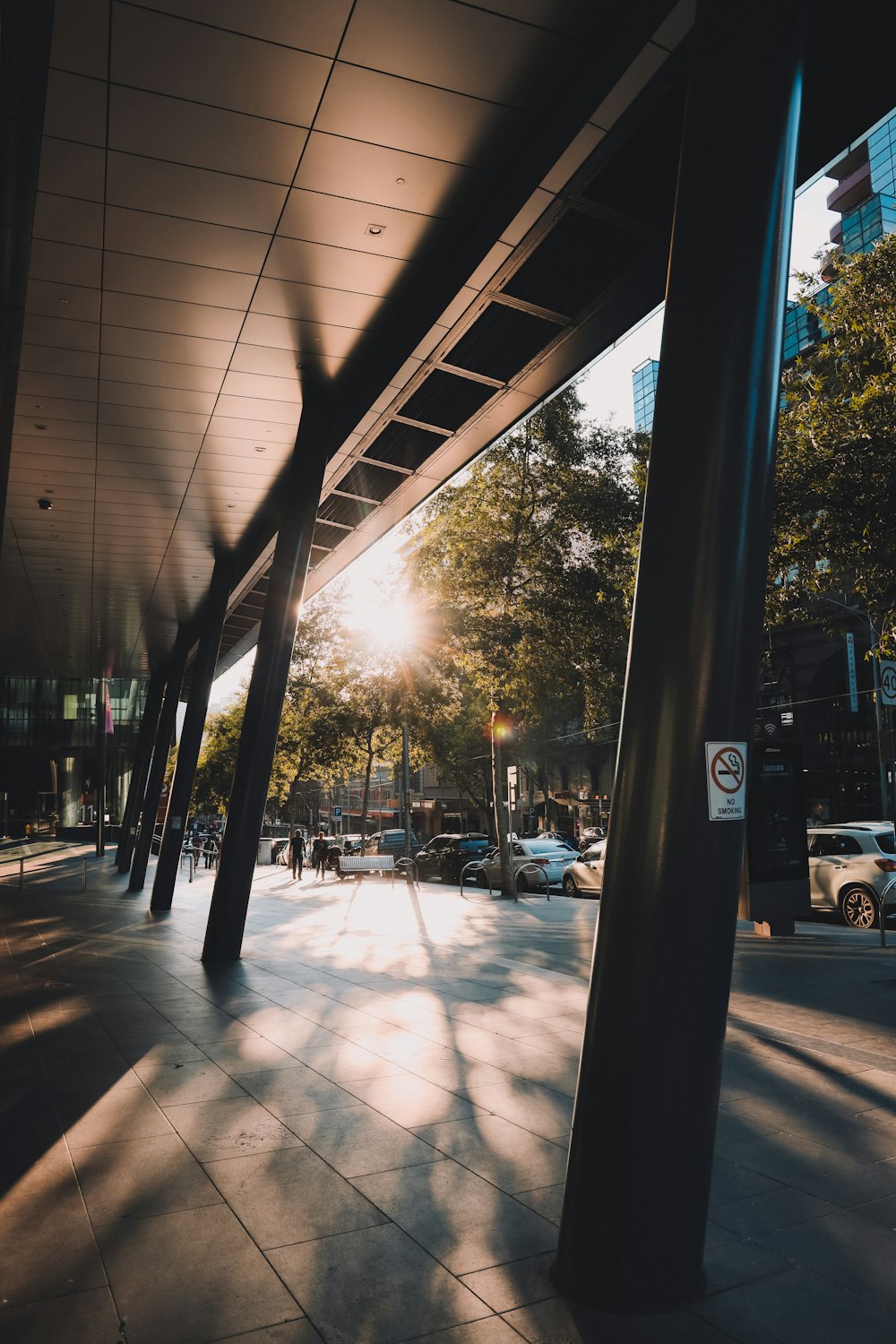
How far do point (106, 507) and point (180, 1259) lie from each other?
46.5 ft

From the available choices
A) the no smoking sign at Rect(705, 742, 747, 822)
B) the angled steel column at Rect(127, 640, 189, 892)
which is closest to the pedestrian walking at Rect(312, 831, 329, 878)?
the angled steel column at Rect(127, 640, 189, 892)

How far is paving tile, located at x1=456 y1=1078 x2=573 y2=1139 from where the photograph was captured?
5188mm

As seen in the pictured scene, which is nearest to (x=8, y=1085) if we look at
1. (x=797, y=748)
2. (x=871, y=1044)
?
(x=871, y=1044)

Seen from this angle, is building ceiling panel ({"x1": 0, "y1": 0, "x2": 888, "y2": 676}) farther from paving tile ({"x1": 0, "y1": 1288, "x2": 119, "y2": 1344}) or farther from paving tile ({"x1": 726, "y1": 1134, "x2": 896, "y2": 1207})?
paving tile ({"x1": 0, "y1": 1288, "x2": 119, "y2": 1344})

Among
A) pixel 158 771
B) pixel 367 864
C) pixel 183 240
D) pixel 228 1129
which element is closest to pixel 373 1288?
pixel 228 1129

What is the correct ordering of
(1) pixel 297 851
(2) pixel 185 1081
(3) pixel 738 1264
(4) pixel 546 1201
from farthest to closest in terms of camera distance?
(1) pixel 297 851 < (2) pixel 185 1081 < (4) pixel 546 1201 < (3) pixel 738 1264

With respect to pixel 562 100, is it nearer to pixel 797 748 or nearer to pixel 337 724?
pixel 797 748

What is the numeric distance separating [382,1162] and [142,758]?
31.9 metres

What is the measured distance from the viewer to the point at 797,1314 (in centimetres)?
318

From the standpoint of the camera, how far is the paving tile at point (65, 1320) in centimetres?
307

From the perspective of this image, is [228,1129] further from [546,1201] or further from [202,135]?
[202,135]

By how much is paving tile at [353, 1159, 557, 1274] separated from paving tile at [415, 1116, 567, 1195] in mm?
108

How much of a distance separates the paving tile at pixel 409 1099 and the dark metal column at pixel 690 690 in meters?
2.02

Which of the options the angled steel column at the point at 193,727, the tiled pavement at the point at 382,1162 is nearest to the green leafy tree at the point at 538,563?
the angled steel column at the point at 193,727
